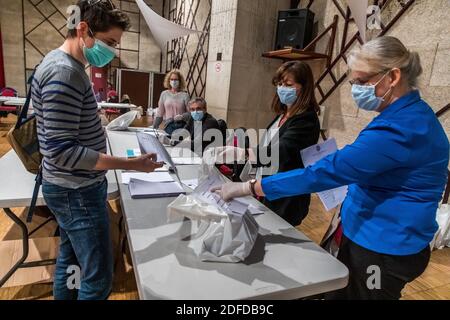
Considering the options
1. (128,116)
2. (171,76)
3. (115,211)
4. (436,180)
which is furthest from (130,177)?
(171,76)

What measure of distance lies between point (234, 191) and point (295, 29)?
11.4ft

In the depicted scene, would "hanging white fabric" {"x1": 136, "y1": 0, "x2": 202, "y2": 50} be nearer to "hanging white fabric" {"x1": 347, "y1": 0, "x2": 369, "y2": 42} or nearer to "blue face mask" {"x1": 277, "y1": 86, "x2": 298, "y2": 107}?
"hanging white fabric" {"x1": 347, "y1": 0, "x2": 369, "y2": 42}

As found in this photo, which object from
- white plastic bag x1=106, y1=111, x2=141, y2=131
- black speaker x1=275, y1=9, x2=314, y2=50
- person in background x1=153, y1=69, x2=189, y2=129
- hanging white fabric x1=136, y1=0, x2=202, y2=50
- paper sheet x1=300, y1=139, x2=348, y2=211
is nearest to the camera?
paper sheet x1=300, y1=139, x2=348, y2=211

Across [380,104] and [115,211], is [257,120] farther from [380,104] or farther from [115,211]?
[380,104]

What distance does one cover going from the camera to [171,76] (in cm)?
362

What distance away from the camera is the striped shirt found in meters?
0.80

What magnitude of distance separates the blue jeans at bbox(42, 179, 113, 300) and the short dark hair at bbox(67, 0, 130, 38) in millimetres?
491

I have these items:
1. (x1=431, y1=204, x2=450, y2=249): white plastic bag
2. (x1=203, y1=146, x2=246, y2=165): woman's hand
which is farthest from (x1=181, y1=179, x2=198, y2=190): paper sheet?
(x1=431, y1=204, x2=450, y2=249): white plastic bag

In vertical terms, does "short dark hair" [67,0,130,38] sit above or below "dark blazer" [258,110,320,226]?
above

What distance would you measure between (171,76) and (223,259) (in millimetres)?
3160

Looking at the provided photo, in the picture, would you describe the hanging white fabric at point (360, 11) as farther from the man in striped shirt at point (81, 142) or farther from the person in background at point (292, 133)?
the man in striped shirt at point (81, 142)

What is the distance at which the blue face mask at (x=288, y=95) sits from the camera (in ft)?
4.58

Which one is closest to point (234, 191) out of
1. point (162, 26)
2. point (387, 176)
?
point (387, 176)

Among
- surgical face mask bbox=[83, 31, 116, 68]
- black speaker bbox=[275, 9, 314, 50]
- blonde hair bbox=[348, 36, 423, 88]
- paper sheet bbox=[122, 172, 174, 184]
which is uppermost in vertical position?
black speaker bbox=[275, 9, 314, 50]
